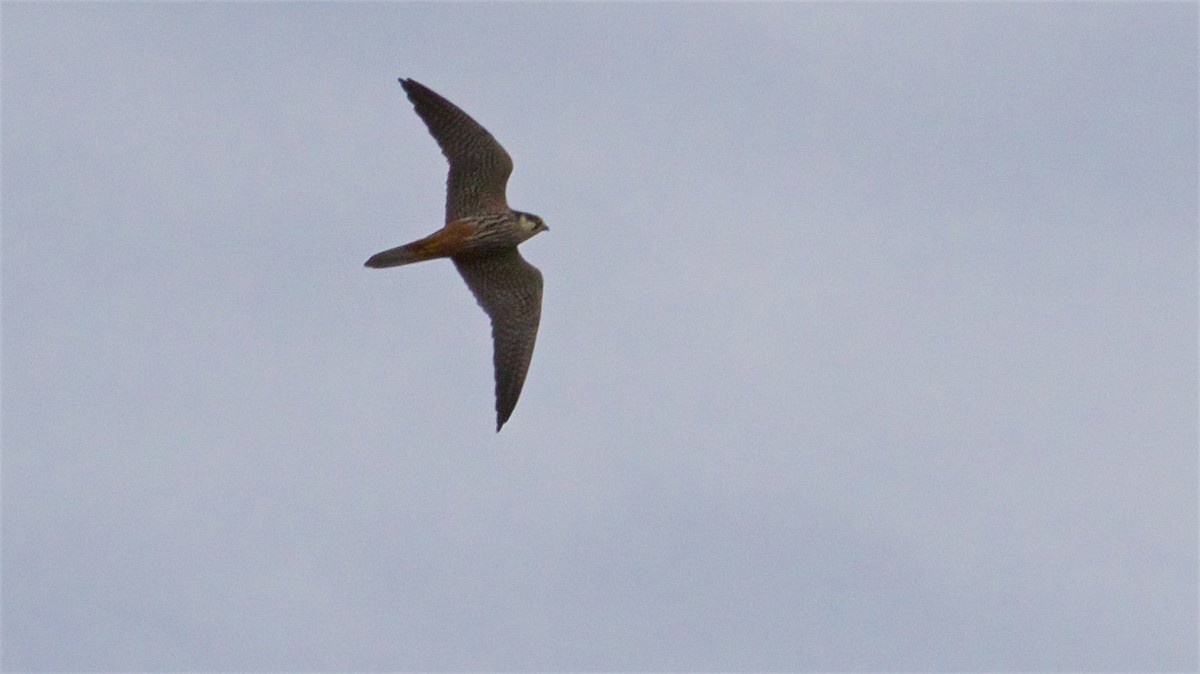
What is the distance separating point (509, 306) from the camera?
1980cm

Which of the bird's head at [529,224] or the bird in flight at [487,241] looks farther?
the bird's head at [529,224]

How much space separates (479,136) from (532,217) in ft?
3.70

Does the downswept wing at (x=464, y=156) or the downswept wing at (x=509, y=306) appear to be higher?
the downswept wing at (x=464, y=156)

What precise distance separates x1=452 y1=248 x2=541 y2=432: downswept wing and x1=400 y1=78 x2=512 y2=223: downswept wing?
796 millimetres

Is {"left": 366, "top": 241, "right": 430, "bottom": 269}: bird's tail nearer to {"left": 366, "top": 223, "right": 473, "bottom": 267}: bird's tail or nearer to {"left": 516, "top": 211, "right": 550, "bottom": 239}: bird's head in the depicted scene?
{"left": 366, "top": 223, "right": 473, "bottom": 267}: bird's tail

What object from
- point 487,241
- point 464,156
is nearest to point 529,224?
point 487,241

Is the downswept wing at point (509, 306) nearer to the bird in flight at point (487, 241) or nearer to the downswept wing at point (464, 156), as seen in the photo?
the bird in flight at point (487, 241)

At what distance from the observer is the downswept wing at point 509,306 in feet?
64.6

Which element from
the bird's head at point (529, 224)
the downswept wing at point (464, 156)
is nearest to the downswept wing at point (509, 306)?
the bird's head at point (529, 224)

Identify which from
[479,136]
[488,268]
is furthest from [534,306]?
[479,136]

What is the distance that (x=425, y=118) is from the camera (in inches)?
744

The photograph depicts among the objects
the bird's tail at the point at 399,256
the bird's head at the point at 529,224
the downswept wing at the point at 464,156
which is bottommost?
the bird's tail at the point at 399,256

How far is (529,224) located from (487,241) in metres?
0.53

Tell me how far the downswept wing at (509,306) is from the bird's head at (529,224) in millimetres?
495
